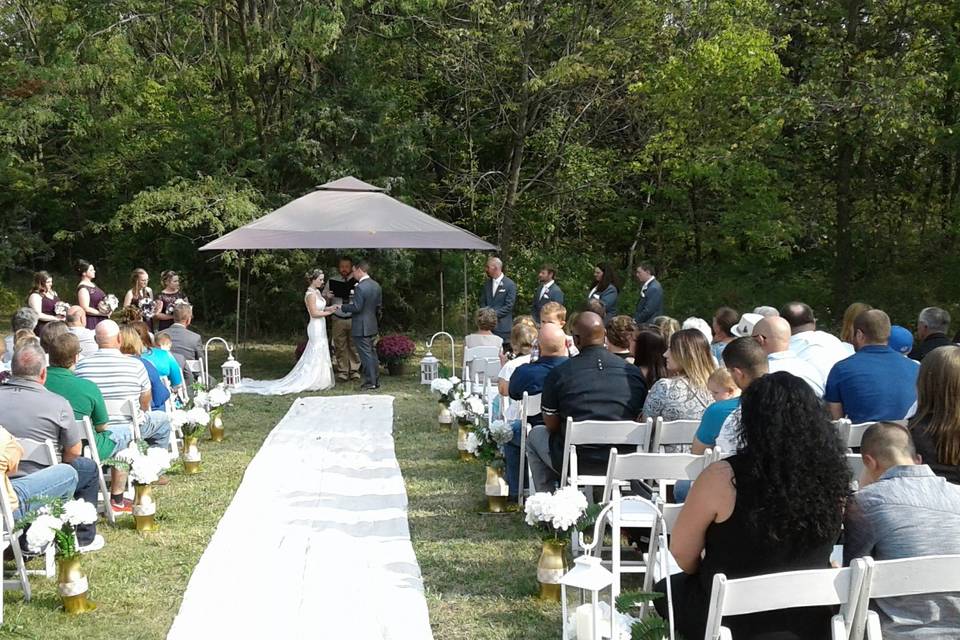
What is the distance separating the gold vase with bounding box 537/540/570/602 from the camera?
4.70 m

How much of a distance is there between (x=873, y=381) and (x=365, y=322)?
26.9 feet

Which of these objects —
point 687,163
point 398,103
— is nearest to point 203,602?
point 687,163

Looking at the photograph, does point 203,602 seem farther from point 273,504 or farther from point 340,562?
point 273,504

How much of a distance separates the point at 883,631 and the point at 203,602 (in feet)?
10.4

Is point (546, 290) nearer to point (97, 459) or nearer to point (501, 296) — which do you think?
point (501, 296)

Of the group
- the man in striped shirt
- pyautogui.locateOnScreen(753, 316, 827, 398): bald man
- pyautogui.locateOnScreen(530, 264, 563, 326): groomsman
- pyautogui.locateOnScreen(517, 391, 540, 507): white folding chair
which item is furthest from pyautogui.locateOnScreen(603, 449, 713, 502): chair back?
pyautogui.locateOnScreen(530, 264, 563, 326): groomsman

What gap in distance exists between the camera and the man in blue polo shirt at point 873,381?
5418 millimetres

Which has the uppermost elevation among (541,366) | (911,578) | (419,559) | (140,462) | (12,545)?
(541,366)

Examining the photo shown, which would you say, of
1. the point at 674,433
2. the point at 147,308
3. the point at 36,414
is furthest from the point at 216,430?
the point at 674,433

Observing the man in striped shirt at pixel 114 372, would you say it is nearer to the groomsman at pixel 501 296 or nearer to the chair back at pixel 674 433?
the chair back at pixel 674 433

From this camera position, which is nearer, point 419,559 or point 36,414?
point 36,414

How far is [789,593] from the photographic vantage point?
8.87 ft

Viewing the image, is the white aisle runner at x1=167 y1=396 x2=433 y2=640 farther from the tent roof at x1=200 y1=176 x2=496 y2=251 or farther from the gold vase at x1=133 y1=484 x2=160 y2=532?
the tent roof at x1=200 y1=176 x2=496 y2=251

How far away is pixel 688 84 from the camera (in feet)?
53.7
